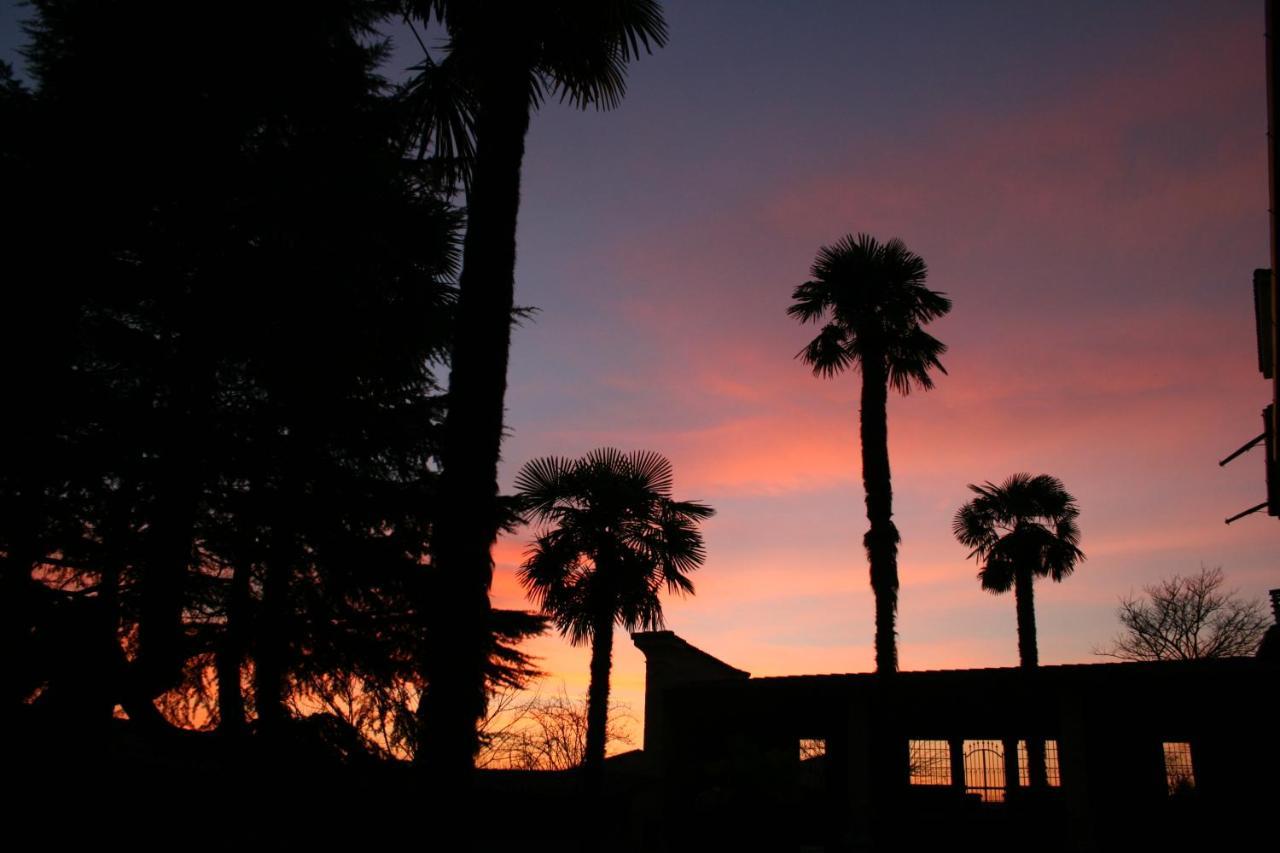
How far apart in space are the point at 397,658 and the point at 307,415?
4.56m

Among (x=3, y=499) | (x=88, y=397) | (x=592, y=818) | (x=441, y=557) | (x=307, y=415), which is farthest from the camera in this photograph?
(x=592, y=818)

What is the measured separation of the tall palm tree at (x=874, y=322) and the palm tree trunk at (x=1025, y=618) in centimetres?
1357

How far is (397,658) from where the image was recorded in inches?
648

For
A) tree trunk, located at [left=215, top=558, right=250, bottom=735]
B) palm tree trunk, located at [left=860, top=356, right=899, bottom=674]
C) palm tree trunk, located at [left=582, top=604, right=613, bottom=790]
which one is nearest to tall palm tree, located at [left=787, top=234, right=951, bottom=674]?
palm tree trunk, located at [left=860, top=356, right=899, bottom=674]

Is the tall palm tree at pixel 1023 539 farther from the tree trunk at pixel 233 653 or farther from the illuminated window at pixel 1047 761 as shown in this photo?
the tree trunk at pixel 233 653

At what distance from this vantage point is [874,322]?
854 inches

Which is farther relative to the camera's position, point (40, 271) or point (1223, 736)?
point (1223, 736)

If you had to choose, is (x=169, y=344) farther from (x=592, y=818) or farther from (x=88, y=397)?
(x=592, y=818)

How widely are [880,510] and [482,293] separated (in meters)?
13.5

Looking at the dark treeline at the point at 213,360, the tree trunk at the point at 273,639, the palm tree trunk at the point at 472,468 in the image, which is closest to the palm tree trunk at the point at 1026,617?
the dark treeline at the point at 213,360

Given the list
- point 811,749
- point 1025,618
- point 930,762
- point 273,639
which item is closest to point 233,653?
point 273,639

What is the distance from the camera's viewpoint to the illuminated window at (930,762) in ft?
84.5

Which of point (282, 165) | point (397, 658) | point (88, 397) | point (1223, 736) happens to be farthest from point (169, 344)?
point (1223, 736)

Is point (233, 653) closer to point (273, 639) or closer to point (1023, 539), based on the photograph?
point (273, 639)
